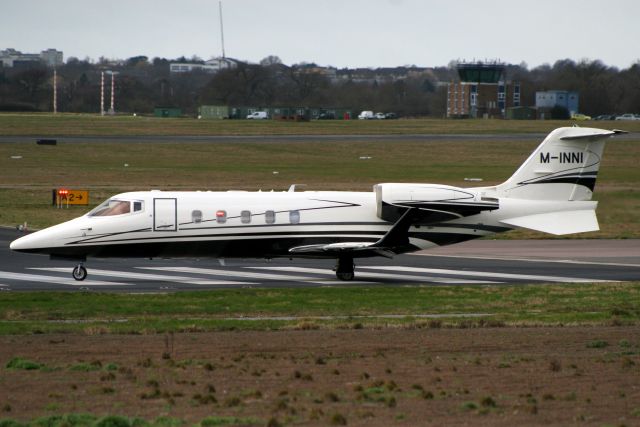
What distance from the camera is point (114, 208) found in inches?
1291

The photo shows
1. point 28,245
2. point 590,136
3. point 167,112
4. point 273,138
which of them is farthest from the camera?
point 167,112

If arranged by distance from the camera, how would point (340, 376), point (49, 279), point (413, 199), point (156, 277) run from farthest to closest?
point (156, 277) → point (413, 199) → point (49, 279) → point (340, 376)

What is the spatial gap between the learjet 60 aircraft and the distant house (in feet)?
436

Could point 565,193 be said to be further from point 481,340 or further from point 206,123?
point 206,123

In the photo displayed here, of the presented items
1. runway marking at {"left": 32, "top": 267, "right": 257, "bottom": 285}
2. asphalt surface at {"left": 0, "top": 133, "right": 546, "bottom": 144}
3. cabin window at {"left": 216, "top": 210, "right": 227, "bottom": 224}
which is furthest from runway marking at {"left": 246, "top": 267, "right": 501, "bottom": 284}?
asphalt surface at {"left": 0, "top": 133, "right": 546, "bottom": 144}

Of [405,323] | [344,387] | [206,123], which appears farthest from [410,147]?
[344,387]

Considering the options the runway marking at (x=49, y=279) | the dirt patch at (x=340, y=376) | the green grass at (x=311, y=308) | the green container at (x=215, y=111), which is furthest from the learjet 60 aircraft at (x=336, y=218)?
the green container at (x=215, y=111)

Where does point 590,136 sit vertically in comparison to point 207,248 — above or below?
above

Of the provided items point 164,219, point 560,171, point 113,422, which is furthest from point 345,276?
point 113,422

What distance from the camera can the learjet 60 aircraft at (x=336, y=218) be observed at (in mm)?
32562

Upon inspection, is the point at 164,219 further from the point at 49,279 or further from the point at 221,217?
the point at 49,279

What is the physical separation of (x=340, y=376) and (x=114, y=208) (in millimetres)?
15862

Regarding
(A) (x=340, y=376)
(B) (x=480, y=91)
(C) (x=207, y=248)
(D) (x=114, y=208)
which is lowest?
(A) (x=340, y=376)

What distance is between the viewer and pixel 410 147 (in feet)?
307
